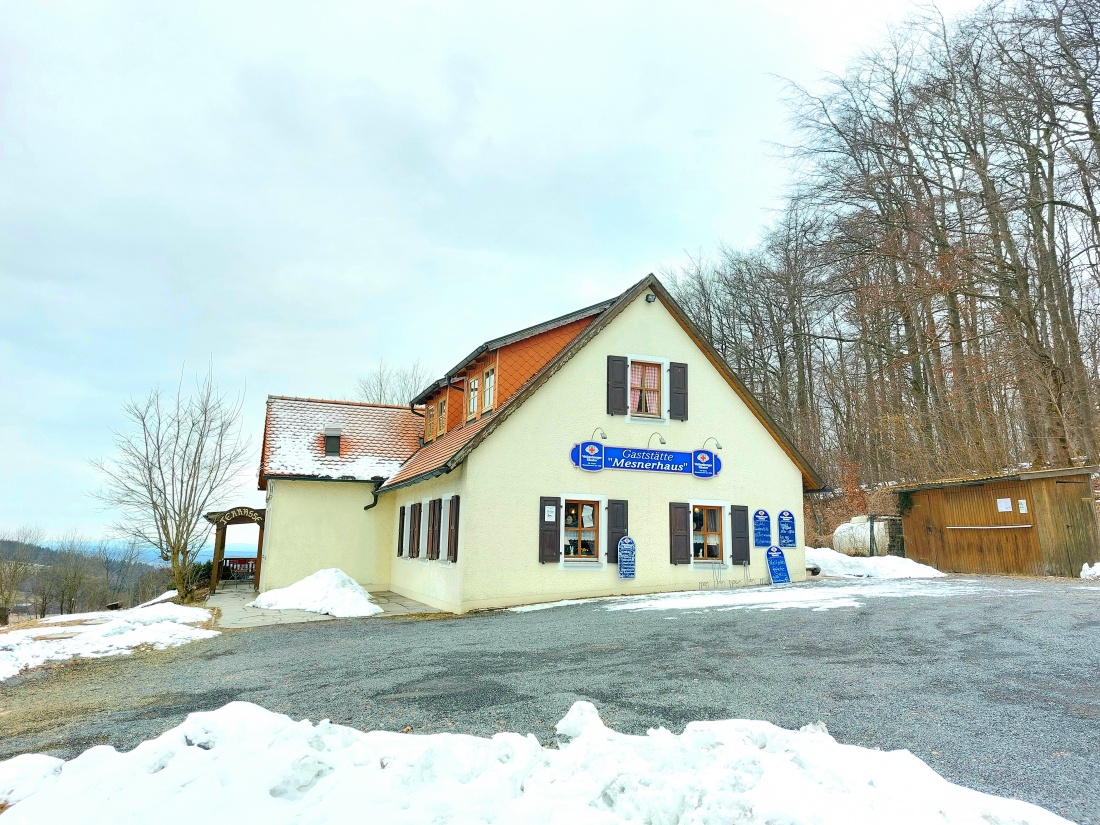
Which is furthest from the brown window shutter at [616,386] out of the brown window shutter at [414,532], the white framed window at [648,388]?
the brown window shutter at [414,532]

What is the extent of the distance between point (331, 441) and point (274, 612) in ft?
22.5

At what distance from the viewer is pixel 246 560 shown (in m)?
25.3

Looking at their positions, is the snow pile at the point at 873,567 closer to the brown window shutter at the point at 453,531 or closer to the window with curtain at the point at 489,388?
the window with curtain at the point at 489,388

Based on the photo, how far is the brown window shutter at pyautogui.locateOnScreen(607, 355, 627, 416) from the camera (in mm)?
15453

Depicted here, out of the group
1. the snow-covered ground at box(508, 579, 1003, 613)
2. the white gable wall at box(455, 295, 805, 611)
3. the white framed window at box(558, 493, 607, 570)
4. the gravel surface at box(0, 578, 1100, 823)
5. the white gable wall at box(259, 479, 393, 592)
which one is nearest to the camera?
the gravel surface at box(0, 578, 1100, 823)

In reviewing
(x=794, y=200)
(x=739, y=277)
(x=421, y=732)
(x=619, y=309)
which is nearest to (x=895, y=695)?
(x=421, y=732)

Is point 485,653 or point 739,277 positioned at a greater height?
point 739,277

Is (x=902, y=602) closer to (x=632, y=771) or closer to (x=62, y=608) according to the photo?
(x=632, y=771)

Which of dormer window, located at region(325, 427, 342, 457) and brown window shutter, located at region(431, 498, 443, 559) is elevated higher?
dormer window, located at region(325, 427, 342, 457)

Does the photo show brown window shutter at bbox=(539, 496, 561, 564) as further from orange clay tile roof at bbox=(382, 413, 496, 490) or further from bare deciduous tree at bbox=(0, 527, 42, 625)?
bare deciduous tree at bbox=(0, 527, 42, 625)

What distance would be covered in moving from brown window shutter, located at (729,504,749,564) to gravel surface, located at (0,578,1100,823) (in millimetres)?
5020

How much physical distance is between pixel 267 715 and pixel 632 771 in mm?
2408

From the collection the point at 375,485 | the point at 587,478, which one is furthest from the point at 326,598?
the point at 587,478

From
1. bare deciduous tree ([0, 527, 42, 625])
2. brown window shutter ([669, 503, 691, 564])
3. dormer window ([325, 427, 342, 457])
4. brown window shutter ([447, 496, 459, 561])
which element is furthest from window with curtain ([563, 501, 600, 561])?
bare deciduous tree ([0, 527, 42, 625])
